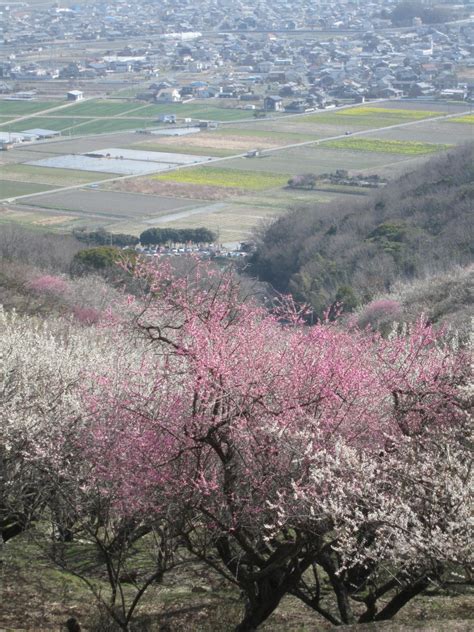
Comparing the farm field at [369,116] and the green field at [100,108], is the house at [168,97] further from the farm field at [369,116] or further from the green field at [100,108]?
the farm field at [369,116]

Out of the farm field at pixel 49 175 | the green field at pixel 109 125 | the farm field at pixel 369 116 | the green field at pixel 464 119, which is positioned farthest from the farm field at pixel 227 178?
the green field at pixel 464 119

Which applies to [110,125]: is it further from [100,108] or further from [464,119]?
[464,119]

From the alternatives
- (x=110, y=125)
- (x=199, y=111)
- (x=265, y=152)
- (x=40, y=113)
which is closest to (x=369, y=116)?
(x=199, y=111)

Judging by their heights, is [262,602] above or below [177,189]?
above

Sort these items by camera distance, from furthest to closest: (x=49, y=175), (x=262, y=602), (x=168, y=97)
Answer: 1. (x=168, y=97)
2. (x=49, y=175)
3. (x=262, y=602)

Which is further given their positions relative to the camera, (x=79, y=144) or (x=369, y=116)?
(x=369, y=116)

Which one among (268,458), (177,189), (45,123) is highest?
(268,458)
